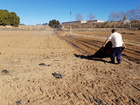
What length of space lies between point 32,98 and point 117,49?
417cm

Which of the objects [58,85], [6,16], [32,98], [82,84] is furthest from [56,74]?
[6,16]

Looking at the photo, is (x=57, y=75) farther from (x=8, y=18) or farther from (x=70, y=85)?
(x=8, y=18)

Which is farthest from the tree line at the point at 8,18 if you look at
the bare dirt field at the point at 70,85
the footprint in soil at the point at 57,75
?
the footprint in soil at the point at 57,75

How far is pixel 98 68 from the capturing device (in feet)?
17.7

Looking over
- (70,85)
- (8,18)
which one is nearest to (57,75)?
(70,85)

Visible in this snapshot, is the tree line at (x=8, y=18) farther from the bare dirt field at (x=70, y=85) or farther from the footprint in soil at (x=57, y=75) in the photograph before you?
the footprint in soil at (x=57, y=75)

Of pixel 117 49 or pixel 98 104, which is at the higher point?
pixel 117 49

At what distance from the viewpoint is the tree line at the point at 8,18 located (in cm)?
6088

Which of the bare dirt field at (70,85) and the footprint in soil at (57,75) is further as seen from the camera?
the footprint in soil at (57,75)

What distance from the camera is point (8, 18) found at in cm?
6378

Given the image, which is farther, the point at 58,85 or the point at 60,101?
the point at 58,85

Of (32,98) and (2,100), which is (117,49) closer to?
(32,98)

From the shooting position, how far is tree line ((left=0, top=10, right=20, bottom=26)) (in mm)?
60875

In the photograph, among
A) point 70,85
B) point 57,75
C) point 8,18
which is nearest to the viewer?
point 70,85
